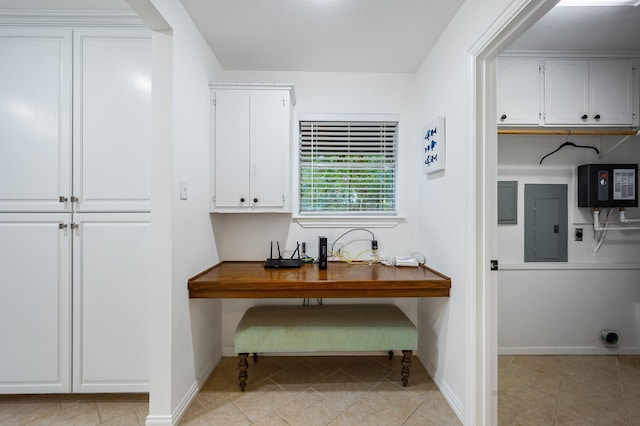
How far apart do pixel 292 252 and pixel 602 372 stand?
9.10 ft

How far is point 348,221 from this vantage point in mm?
2420

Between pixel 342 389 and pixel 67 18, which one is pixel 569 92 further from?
pixel 67 18

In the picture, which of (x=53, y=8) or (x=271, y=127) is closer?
(x=53, y=8)

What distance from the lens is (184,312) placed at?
5.45 feet

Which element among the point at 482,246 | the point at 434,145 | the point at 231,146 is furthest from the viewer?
the point at 231,146

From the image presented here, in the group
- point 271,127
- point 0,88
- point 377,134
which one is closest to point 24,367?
point 0,88

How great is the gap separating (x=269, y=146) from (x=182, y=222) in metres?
0.90

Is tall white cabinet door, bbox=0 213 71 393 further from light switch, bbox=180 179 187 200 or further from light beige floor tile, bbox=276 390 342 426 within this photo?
light beige floor tile, bbox=276 390 342 426

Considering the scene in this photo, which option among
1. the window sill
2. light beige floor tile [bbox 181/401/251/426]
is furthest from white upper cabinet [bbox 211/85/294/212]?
light beige floor tile [bbox 181/401/251/426]

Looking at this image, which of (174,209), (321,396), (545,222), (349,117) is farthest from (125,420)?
(545,222)

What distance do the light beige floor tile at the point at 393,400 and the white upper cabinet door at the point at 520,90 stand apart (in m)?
2.28

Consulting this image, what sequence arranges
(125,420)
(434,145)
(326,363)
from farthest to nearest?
(326,363) → (434,145) → (125,420)

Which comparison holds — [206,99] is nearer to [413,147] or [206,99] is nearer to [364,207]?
[364,207]

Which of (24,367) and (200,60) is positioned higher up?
(200,60)
